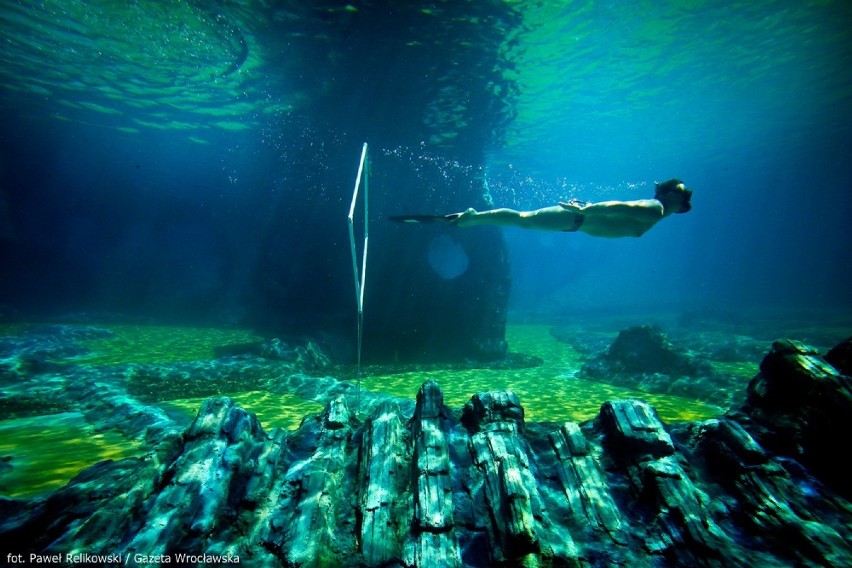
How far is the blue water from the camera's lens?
12.3 m

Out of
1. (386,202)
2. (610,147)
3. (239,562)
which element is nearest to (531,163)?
(610,147)

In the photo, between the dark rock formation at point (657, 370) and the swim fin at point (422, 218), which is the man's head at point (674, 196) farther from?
the dark rock formation at point (657, 370)

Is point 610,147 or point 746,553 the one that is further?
point 610,147

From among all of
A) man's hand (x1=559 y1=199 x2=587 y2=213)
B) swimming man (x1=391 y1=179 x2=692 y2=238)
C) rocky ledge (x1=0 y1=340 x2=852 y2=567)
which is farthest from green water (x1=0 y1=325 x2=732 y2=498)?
man's hand (x1=559 y1=199 x2=587 y2=213)

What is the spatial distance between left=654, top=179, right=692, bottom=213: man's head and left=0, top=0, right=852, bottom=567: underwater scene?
58 millimetres

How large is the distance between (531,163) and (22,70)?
3333cm

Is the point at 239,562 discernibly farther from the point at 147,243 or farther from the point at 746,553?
the point at 147,243

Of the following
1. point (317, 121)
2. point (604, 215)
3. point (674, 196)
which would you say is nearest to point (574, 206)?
point (604, 215)

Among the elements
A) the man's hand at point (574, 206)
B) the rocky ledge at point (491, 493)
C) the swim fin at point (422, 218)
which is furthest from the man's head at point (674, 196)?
the swim fin at point (422, 218)

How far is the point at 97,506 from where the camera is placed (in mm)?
2816

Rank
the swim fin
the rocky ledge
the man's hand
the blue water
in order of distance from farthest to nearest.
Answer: the blue water, the man's hand, the swim fin, the rocky ledge

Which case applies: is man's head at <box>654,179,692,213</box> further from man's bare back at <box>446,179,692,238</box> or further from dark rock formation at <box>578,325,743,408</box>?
dark rock formation at <box>578,325,743,408</box>

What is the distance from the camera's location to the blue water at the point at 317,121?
40.5 feet

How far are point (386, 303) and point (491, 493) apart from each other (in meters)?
12.6
